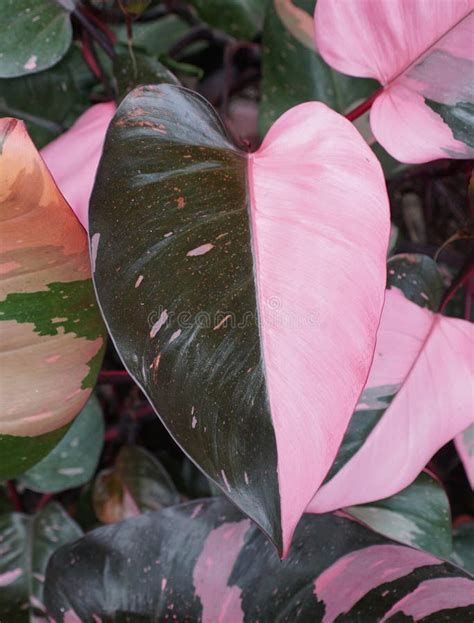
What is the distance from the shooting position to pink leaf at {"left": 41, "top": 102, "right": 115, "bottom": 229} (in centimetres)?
49

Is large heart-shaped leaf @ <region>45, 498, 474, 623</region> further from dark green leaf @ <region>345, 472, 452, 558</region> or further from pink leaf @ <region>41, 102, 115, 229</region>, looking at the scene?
pink leaf @ <region>41, 102, 115, 229</region>

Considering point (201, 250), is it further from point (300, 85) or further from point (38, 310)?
point (300, 85)

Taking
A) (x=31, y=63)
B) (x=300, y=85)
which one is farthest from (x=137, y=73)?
(x=300, y=85)

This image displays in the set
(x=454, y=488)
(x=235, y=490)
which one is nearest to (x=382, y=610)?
(x=235, y=490)

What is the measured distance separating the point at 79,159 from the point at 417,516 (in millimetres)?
464

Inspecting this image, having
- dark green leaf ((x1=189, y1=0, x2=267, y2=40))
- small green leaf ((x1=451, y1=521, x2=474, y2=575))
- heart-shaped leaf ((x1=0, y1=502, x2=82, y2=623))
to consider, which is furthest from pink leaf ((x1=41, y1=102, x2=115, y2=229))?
small green leaf ((x1=451, y1=521, x2=474, y2=575))

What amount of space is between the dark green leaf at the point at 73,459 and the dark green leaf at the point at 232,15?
494 millimetres

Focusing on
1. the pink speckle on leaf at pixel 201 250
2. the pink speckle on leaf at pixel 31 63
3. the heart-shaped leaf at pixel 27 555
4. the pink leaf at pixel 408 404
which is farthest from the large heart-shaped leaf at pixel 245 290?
the heart-shaped leaf at pixel 27 555

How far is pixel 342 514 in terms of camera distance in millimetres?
504

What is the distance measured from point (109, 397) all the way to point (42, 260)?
0.60m

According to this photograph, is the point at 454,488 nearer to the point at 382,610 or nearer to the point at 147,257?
the point at 382,610

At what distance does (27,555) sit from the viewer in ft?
2.12

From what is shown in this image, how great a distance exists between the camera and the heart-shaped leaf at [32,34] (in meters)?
0.62

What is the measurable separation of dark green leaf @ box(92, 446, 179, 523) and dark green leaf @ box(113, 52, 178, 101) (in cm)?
44
